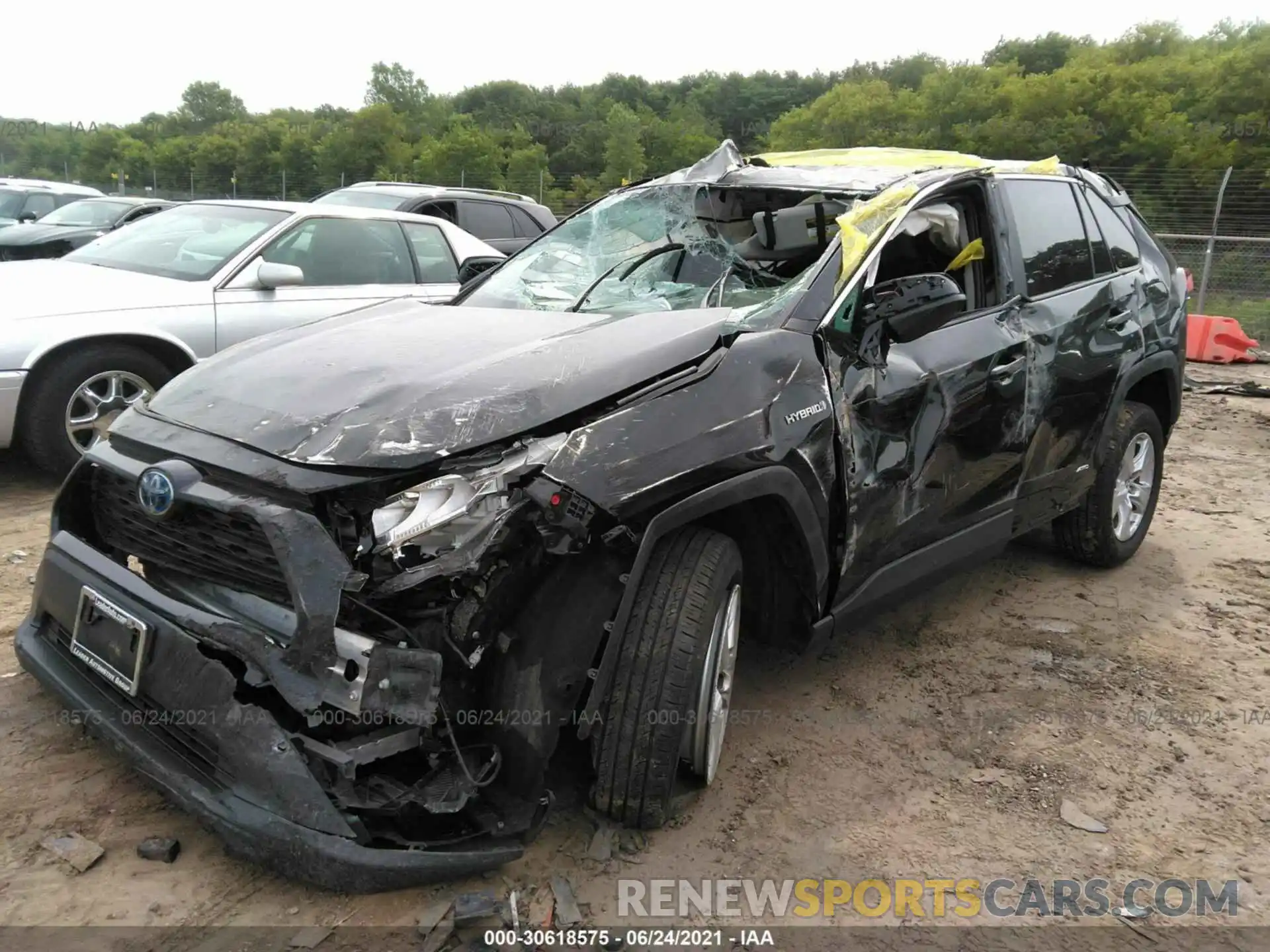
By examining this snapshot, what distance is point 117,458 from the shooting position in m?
2.62

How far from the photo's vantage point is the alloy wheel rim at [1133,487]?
4652 mm

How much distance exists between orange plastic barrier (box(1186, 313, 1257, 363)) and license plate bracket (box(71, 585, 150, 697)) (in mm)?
12574

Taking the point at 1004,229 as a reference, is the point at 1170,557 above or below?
below

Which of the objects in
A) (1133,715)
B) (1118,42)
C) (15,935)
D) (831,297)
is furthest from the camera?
(1118,42)

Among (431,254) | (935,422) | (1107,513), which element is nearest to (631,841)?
(935,422)

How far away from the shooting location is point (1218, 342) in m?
11.9

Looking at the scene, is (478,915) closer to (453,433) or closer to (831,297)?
(453,433)

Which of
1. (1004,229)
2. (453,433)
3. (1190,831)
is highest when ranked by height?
(1004,229)

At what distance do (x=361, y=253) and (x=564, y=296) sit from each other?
133 inches

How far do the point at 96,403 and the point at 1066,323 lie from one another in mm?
4697

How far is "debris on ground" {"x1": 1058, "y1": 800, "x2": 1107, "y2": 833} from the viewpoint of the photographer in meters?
2.77

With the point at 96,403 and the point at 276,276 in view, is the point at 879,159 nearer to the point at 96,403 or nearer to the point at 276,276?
the point at 276,276

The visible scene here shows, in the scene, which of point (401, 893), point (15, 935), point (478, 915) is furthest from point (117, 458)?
point (478, 915)

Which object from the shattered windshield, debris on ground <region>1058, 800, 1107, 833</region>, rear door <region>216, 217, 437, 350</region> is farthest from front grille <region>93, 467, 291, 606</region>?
rear door <region>216, 217, 437, 350</region>
